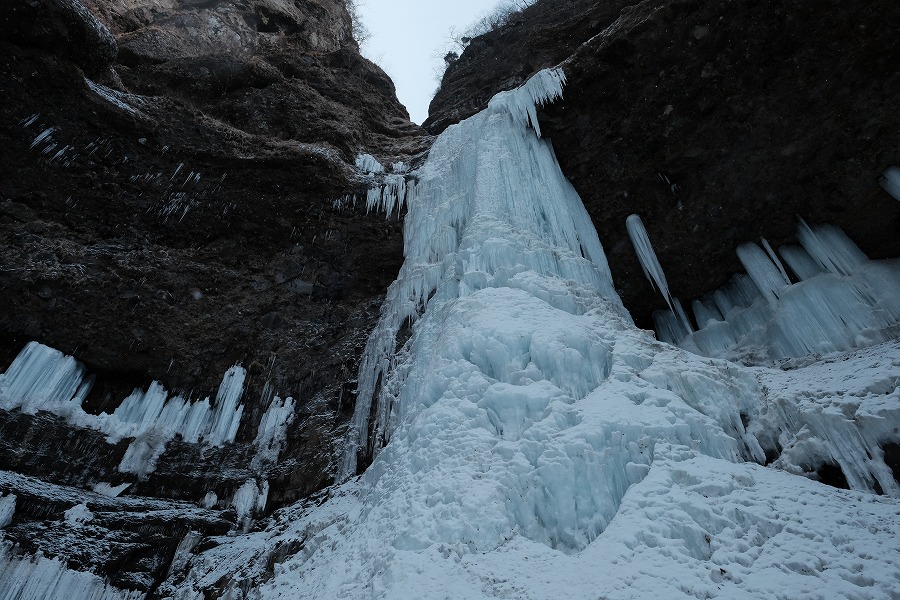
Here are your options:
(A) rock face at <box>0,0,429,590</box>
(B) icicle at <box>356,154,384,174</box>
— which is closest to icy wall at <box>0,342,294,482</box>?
(A) rock face at <box>0,0,429,590</box>

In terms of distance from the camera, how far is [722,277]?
36.8ft

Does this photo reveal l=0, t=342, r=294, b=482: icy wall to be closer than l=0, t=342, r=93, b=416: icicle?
No

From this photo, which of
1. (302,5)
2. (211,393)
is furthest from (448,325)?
(302,5)

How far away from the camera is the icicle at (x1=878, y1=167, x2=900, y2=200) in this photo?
9.03 m

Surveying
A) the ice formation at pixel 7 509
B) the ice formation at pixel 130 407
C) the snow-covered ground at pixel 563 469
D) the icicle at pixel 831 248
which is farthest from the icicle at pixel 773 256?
the ice formation at pixel 7 509

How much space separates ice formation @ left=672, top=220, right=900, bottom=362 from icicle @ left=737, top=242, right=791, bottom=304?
18mm

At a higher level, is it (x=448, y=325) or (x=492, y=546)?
(x=448, y=325)

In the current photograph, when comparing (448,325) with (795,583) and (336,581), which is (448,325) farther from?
(795,583)

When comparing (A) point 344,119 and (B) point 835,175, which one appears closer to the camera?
(B) point 835,175

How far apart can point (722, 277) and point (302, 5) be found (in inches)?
631

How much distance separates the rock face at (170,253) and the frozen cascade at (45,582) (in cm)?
18

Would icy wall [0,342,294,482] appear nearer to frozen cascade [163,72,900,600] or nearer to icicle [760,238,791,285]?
frozen cascade [163,72,900,600]

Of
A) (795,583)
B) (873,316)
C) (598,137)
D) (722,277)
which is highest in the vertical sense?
→ (598,137)

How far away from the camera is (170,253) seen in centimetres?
975
